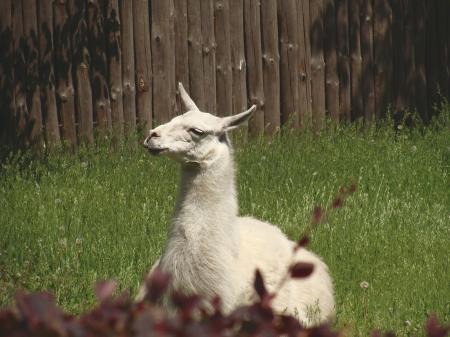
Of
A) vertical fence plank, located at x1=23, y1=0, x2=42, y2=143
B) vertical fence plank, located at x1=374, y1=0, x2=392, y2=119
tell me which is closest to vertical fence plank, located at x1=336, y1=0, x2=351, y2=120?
vertical fence plank, located at x1=374, y1=0, x2=392, y2=119

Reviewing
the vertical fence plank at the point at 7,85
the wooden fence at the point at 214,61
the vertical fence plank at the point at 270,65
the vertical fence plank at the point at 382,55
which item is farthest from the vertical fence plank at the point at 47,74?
the vertical fence plank at the point at 382,55

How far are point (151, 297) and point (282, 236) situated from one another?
4749mm

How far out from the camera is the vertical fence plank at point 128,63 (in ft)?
37.6

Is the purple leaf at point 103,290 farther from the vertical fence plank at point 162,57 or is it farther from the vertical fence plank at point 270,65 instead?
the vertical fence plank at point 270,65

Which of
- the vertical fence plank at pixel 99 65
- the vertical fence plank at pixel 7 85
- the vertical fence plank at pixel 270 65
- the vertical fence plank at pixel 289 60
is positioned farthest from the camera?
the vertical fence plank at pixel 289 60

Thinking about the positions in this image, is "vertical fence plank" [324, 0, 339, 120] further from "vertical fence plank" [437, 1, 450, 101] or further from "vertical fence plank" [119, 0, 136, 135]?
"vertical fence plank" [119, 0, 136, 135]

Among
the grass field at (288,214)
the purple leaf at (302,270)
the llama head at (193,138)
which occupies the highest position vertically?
the purple leaf at (302,270)

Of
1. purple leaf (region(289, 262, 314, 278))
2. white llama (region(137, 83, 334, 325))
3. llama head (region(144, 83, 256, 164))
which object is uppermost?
purple leaf (region(289, 262, 314, 278))

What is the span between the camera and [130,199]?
9.44 metres

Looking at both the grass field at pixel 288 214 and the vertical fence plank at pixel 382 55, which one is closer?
the grass field at pixel 288 214

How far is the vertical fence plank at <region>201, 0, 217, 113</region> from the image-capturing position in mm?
11883

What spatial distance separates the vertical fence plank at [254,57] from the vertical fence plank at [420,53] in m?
2.15

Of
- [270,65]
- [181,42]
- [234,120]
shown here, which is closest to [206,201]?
[234,120]

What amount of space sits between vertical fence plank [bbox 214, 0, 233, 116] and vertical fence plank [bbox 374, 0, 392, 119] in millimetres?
2019
